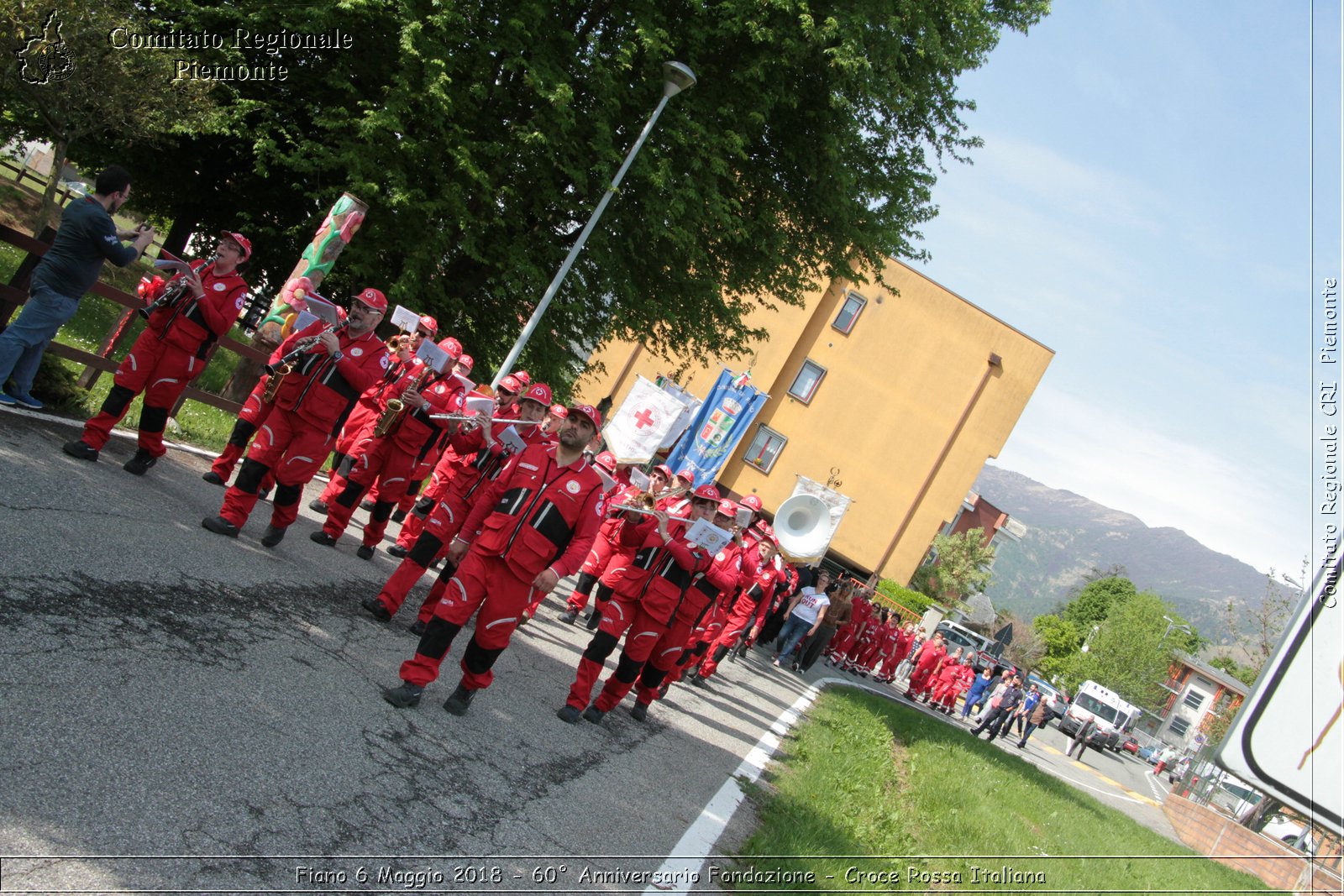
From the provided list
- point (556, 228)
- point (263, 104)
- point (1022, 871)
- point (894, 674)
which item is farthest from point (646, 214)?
point (894, 674)

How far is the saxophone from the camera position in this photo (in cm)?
877

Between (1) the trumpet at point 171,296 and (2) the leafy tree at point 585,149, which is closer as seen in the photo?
(1) the trumpet at point 171,296

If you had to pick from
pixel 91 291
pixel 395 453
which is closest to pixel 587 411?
pixel 395 453

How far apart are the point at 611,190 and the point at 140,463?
27.5 feet

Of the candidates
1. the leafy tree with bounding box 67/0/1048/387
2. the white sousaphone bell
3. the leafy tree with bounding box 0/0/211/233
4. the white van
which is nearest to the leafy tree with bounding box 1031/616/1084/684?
the white van

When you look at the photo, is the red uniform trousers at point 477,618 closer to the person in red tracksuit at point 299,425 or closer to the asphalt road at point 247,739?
the asphalt road at point 247,739

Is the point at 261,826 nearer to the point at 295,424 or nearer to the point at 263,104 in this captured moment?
the point at 295,424

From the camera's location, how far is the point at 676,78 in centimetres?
1487

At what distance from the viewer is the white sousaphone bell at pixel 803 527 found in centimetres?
2297

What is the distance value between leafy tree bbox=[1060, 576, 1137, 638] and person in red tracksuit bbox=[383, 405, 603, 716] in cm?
12032

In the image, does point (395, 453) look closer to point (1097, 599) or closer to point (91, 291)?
point (91, 291)

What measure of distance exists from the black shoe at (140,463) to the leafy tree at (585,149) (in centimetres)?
624

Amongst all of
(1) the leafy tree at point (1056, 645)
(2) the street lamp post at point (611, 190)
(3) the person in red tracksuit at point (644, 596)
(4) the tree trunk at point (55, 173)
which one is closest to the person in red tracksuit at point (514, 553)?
(3) the person in red tracksuit at point (644, 596)

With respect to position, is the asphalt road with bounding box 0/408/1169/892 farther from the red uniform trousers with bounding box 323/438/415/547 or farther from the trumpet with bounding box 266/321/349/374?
the trumpet with bounding box 266/321/349/374
